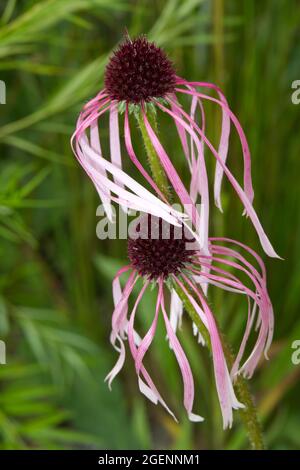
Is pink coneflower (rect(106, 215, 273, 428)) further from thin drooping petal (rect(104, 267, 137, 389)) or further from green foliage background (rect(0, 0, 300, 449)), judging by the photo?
green foliage background (rect(0, 0, 300, 449))

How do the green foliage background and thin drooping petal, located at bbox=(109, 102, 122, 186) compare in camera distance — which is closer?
thin drooping petal, located at bbox=(109, 102, 122, 186)

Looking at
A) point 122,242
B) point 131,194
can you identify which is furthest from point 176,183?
point 122,242

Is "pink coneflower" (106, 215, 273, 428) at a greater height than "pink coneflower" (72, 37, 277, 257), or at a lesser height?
lesser

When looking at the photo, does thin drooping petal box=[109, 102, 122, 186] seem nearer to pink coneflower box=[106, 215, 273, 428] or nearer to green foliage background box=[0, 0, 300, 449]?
pink coneflower box=[106, 215, 273, 428]

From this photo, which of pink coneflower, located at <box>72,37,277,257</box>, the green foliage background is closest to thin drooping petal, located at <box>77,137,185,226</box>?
pink coneflower, located at <box>72,37,277,257</box>

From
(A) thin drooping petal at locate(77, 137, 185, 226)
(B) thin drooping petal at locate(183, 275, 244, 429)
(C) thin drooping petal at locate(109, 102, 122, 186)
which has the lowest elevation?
(B) thin drooping petal at locate(183, 275, 244, 429)
